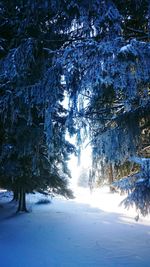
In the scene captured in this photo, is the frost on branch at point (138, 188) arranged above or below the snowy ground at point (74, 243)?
above

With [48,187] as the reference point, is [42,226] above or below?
below

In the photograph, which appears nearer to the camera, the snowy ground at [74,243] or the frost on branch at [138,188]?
the frost on branch at [138,188]

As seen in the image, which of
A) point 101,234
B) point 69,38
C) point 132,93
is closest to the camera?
point 132,93

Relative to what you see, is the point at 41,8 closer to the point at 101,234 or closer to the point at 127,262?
the point at 127,262

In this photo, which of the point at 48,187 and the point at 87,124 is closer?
the point at 87,124

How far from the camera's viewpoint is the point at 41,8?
2.80m

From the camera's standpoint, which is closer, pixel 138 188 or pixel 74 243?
pixel 138 188

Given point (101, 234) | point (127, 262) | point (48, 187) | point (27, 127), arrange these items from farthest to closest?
point (48, 187)
point (101, 234)
point (27, 127)
point (127, 262)

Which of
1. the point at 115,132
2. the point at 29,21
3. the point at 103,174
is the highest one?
the point at 29,21

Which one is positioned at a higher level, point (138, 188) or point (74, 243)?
point (138, 188)

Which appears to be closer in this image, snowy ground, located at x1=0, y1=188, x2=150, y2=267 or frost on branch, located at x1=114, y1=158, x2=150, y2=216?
frost on branch, located at x1=114, y1=158, x2=150, y2=216

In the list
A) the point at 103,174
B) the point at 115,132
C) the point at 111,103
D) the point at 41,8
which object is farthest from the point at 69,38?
the point at 103,174

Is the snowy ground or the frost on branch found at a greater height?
the frost on branch

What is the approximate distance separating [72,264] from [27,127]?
8.47 feet
